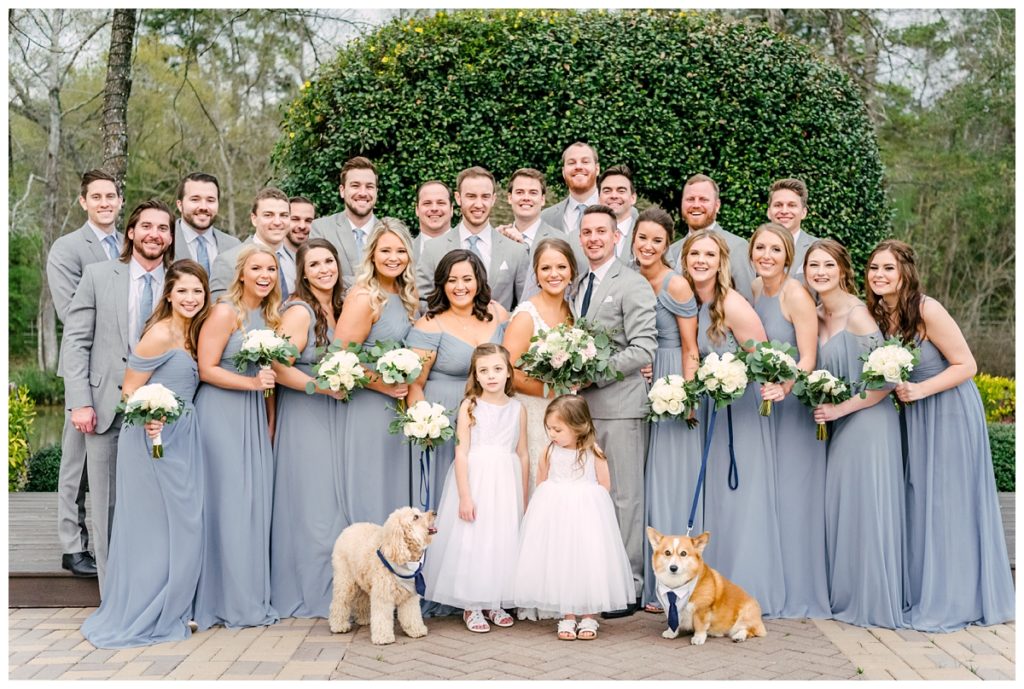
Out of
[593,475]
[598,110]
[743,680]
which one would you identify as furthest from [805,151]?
[743,680]

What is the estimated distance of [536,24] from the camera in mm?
11203

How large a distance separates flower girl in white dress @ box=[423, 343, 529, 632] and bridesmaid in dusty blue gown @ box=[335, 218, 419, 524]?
16.2 inches

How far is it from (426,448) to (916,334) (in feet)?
9.59

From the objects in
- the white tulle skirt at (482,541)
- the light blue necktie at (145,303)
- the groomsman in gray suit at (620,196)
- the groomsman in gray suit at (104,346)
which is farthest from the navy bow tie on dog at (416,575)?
the groomsman in gray suit at (620,196)

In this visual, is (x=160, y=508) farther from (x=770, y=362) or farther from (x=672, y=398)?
(x=770, y=362)

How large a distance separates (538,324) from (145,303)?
91.9 inches

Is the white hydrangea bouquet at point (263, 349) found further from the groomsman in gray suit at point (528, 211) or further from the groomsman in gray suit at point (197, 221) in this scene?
the groomsman in gray suit at point (528, 211)

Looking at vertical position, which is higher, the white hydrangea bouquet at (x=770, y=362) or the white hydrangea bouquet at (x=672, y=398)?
the white hydrangea bouquet at (x=770, y=362)

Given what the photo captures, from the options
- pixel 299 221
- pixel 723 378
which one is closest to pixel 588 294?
pixel 723 378

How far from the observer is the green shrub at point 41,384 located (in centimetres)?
1916

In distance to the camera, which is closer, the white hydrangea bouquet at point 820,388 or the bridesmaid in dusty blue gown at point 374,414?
the white hydrangea bouquet at point 820,388

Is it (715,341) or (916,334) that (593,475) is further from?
(916,334)

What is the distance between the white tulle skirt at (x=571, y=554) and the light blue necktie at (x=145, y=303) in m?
2.53

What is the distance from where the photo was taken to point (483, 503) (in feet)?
19.9
